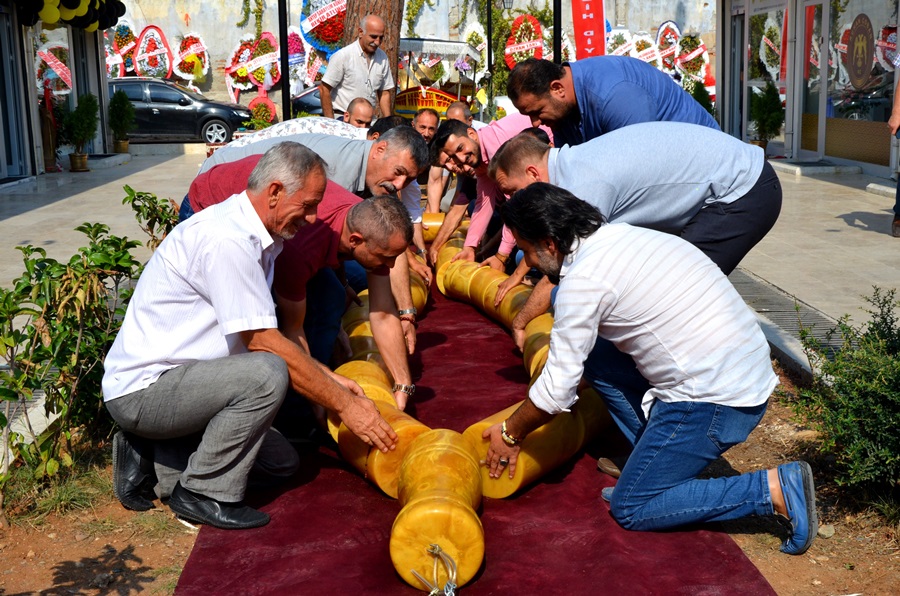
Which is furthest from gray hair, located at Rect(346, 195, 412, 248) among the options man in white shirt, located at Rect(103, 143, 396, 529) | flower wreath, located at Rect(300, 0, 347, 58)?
flower wreath, located at Rect(300, 0, 347, 58)

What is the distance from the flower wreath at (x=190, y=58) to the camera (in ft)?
94.9

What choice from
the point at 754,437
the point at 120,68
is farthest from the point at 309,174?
the point at 120,68

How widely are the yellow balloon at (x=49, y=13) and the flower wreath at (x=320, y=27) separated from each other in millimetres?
13502

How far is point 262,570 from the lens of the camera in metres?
3.15

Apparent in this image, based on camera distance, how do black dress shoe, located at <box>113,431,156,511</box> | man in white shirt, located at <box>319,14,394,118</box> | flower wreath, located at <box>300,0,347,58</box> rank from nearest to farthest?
black dress shoe, located at <box>113,431,156,511</box> → man in white shirt, located at <box>319,14,394,118</box> → flower wreath, located at <box>300,0,347,58</box>

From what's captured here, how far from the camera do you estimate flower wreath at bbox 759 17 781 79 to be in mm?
17031

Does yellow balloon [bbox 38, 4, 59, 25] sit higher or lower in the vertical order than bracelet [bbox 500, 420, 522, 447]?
higher

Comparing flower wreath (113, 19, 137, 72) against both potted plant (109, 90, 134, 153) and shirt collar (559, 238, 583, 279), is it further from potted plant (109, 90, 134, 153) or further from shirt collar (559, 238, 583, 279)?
shirt collar (559, 238, 583, 279)

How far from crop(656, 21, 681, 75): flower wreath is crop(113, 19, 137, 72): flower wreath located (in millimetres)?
16253

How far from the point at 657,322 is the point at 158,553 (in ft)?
6.23

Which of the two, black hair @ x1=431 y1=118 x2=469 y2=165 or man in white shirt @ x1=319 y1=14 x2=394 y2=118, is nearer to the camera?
Result: black hair @ x1=431 y1=118 x2=469 y2=165

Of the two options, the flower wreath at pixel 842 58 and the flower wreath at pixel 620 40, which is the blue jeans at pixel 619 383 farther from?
the flower wreath at pixel 620 40

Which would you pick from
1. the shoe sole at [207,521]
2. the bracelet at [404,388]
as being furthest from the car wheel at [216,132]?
the shoe sole at [207,521]

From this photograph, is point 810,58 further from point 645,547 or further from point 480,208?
point 645,547
